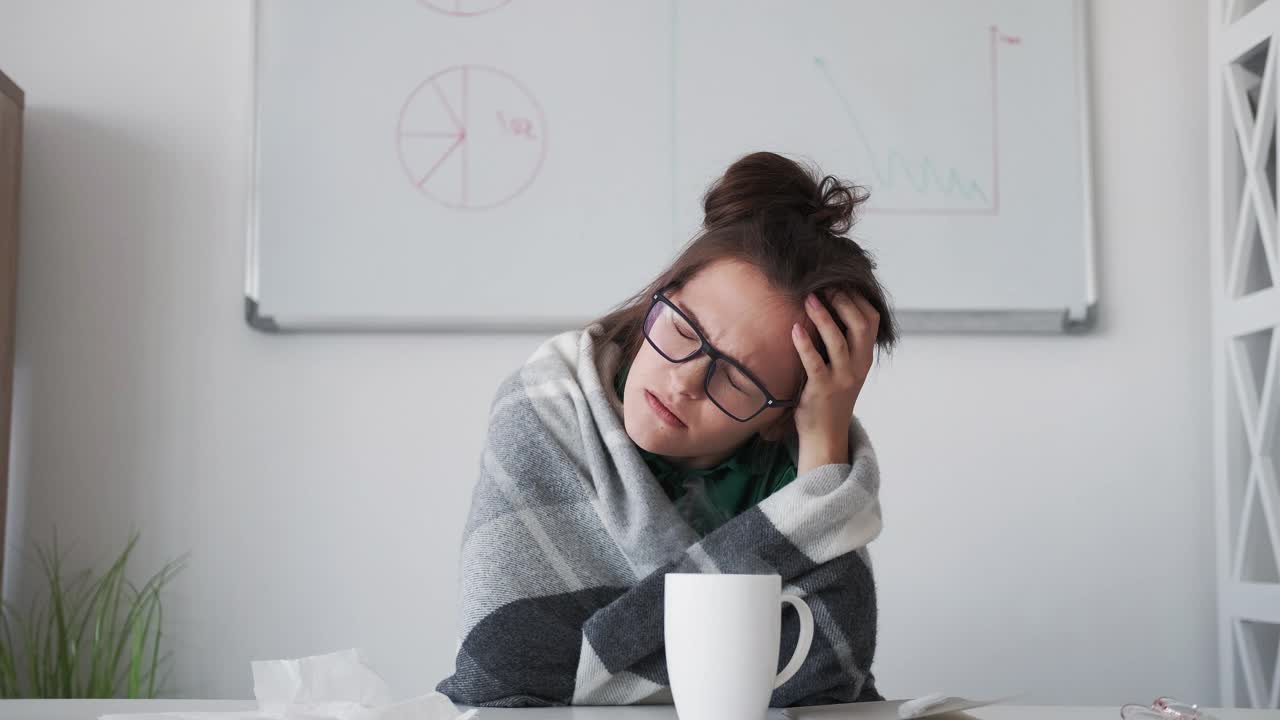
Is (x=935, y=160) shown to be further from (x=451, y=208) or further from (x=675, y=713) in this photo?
(x=675, y=713)

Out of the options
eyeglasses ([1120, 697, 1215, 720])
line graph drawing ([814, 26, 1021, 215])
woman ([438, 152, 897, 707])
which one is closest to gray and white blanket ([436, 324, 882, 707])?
woman ([438, 152, 897, 707])

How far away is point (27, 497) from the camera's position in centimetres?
→ 176

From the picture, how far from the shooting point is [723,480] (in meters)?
1.07

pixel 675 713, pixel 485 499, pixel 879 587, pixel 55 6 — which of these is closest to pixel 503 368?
pixel 879 587

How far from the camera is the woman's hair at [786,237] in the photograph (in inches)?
36.8

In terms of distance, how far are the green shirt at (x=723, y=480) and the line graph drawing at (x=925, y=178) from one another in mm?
904

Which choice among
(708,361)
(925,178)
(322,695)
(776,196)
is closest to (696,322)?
(708,361)

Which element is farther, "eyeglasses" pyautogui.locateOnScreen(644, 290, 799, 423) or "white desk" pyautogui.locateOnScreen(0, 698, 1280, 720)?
"eyeglasses" pyautogui.locateOnScreen(644, 290, 799, 423)

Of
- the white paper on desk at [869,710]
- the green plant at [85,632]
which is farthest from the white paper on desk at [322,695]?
the green plant at [85,632]

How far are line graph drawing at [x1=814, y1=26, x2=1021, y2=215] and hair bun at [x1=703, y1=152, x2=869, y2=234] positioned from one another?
88 centimetres

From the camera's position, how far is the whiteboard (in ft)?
5.93

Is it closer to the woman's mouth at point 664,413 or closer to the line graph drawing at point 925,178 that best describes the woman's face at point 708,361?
the woman's mouth at point 664,413

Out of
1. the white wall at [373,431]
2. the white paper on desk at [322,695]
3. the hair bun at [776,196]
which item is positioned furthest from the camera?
the white wall at [373,431]

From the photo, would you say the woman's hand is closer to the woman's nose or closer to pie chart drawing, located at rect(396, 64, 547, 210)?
the woman's nose
